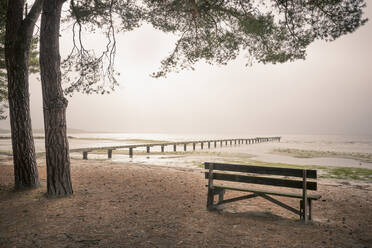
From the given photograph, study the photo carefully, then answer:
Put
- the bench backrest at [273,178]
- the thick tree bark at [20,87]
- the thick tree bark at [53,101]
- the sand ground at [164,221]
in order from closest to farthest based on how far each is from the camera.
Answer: the sand ground at [164,221], the bench backrest at [273,178], the thick tree bark at [53,101], the thick tree bark at [20,87]

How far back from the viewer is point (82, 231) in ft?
13.5

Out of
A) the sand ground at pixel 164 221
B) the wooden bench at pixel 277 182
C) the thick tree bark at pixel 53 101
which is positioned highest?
the thick tree bark at pixel 53 101

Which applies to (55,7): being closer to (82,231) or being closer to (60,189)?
(60,189)

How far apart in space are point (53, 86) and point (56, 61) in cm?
64

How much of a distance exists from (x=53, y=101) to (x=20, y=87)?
1.43 m

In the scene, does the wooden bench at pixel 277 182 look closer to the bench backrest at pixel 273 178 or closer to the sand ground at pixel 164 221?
the bench backrest at pixel 273 178

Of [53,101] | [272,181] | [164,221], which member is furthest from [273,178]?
[53,101]

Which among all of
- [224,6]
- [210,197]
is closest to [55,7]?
[224,6]

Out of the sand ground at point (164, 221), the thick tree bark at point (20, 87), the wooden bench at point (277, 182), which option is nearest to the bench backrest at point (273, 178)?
the wooden bench at point (277, 182)

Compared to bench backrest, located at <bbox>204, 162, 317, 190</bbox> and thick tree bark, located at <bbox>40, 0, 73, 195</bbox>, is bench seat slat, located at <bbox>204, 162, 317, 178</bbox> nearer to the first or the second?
bench backrest, located at <bbox>204, 162, 317, 190</bbox>

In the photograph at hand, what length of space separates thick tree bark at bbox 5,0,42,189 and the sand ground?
66cm

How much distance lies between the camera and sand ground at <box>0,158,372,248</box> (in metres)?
3.79

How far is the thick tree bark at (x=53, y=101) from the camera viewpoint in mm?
5945

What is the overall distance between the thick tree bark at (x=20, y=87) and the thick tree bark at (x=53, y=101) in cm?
94
